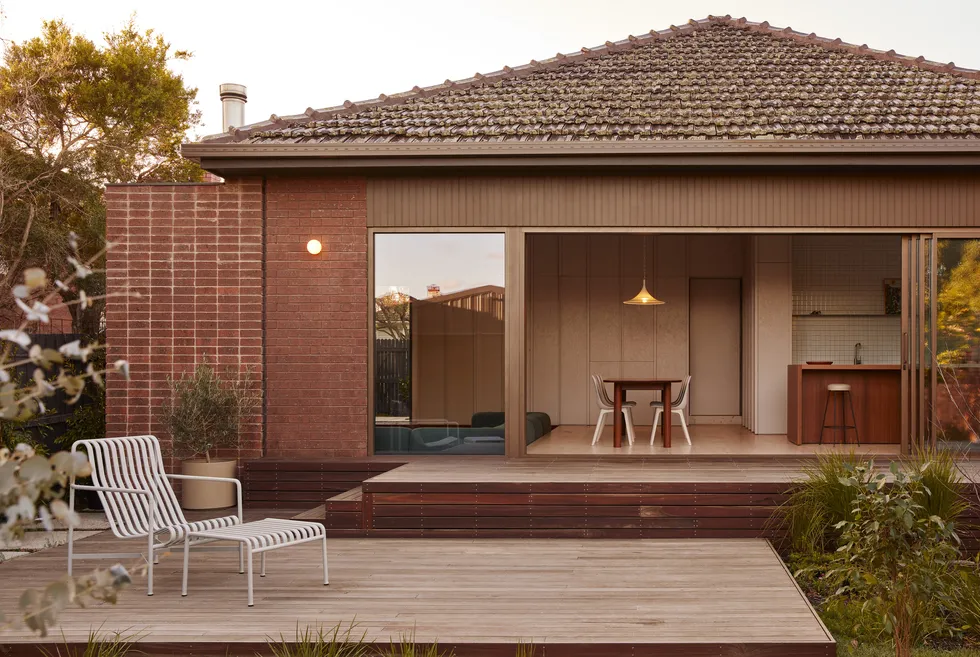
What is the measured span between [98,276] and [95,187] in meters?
3.25

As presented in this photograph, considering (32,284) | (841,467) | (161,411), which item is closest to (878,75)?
(841,467)

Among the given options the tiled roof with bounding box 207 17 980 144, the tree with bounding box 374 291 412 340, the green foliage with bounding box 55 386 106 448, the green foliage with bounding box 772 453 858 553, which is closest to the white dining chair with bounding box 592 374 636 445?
the tree with bounding box 374 291 412 340

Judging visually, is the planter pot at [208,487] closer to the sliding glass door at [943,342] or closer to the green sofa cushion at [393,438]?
the green sofa cushion at [393,438]

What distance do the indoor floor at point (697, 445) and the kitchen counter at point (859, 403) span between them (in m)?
0.26

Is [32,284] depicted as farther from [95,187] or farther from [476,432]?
[95,187]

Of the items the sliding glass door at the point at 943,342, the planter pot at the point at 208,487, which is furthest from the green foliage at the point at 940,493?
the planter pot at the point at 208,487

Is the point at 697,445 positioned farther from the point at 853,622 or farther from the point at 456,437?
the point at 853,622

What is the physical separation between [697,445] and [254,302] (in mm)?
4769

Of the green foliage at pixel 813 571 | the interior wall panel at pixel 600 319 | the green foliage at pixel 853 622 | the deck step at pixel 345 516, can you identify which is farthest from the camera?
the interior wall panel at pixel 600 319

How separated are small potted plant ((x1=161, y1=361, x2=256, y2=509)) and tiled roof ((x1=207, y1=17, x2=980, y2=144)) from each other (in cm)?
234

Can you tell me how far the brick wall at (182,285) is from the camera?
8883 millimetres

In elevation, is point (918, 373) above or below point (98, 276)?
below

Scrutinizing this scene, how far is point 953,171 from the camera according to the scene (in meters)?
8.55

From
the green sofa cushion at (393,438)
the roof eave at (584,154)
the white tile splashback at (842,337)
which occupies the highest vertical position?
the roof eave at (584,154)
